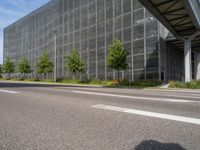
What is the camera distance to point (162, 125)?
5.11 m

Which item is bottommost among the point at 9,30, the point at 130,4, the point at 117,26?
the point at 117,26

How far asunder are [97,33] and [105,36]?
108 inches

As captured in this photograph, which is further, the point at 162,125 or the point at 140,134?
the point at 162,125

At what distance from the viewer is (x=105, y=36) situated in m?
45.2

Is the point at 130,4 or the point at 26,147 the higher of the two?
the point at 130,4

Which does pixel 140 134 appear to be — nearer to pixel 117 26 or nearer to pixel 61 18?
pixel 117 26

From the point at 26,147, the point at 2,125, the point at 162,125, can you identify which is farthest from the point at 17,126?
the point at 162,125

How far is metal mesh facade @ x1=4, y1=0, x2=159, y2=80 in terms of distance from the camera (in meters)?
37.2

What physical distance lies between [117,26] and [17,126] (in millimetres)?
39163

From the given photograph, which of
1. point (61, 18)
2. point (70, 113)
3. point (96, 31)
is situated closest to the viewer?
point (70, 113)

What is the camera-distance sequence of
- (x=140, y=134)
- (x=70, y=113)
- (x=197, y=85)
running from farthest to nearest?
(x=197, y=85)
(x=70, y=113)
(x=140, y=134)

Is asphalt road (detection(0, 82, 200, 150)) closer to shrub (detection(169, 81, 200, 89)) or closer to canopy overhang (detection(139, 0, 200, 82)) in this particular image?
canopy overhang (detection(139, 0, 200, 82))

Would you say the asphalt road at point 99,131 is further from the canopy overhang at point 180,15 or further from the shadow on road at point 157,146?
the canopy overhang at point 180,15

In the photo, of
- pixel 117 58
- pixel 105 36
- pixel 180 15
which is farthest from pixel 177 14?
pixel 105 36
